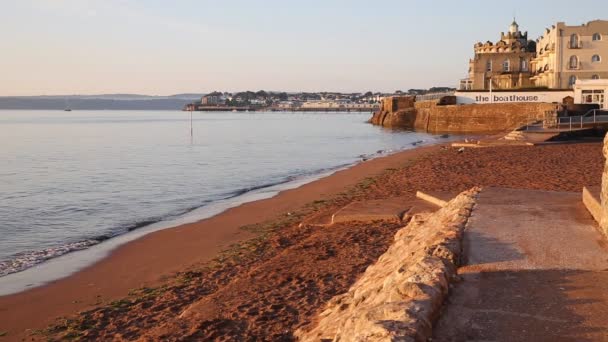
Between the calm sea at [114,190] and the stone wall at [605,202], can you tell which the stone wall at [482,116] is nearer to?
the calm sea at [114,190]

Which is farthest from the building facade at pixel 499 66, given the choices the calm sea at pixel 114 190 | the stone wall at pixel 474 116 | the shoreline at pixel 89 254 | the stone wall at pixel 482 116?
the shoreline at pixel 89 254

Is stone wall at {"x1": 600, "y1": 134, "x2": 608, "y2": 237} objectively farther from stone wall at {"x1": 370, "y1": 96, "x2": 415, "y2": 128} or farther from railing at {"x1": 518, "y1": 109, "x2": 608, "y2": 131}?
stone wall at {"x1": 370, "y1": 96, "x2": 415, "y2": 128}

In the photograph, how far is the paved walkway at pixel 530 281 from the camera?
4.50 meters

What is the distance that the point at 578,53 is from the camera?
2522 inches

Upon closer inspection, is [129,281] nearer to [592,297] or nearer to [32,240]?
[32,240]

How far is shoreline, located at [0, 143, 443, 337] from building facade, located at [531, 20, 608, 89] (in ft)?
184

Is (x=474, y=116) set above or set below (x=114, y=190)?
above

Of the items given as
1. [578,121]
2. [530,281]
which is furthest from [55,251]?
[578,121]

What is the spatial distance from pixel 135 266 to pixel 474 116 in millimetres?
52182

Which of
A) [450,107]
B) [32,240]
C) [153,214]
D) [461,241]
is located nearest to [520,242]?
[461,241]

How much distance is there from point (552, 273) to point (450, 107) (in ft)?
188

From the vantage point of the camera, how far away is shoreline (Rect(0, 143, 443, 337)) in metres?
8.07

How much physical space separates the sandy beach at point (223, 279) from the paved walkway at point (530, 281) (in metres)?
1.69

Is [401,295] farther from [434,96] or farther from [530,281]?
[434,96]
